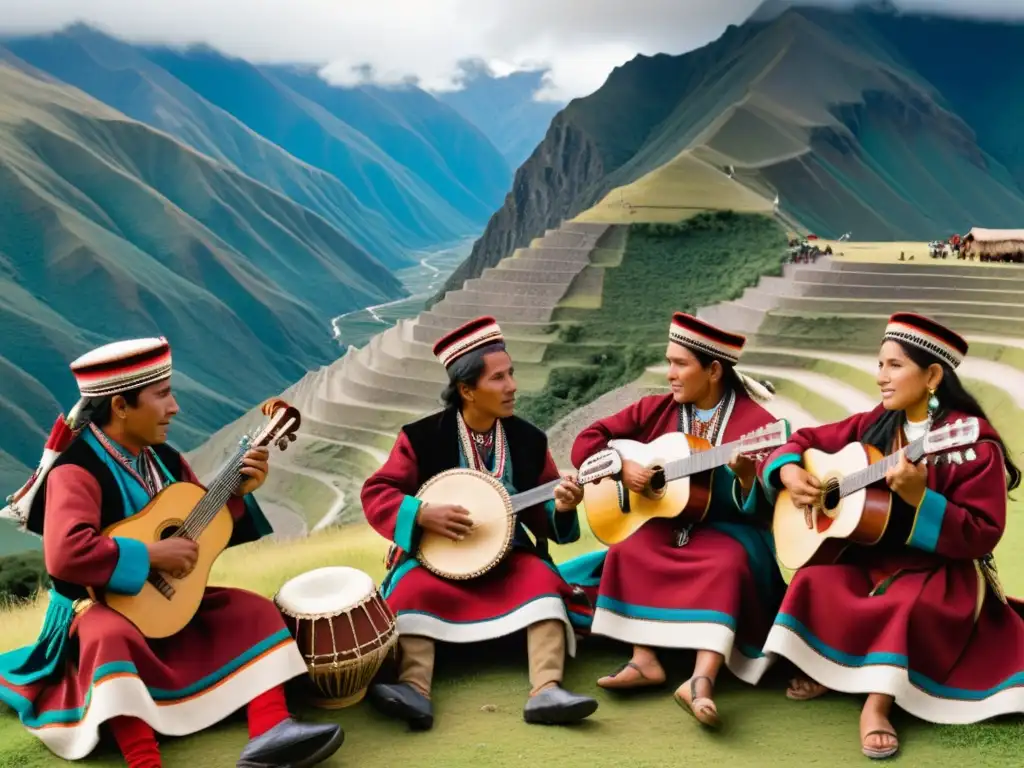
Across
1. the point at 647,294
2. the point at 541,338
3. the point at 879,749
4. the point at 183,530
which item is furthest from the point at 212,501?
the point at 647,294

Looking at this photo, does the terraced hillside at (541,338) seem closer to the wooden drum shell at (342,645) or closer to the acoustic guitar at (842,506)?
the wooden drum shell at (342,645)

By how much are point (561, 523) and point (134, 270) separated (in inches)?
3144

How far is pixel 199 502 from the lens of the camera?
3.70 metres

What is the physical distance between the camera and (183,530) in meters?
3.65

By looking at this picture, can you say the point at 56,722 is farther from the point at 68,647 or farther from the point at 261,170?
the point at 261,170

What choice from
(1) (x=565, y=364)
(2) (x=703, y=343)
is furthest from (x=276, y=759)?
(1) (x=565, y=364)

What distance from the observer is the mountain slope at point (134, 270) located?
214ft

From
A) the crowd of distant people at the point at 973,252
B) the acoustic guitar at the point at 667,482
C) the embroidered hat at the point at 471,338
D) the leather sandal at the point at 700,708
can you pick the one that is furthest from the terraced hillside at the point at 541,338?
the leather sandal at the point at 700,708

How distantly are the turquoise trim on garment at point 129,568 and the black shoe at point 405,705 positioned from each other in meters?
0.99

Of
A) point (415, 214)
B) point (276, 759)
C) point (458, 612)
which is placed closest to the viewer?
point (276, 759)

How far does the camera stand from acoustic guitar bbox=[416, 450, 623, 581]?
4082mm

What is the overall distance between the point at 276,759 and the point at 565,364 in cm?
2475

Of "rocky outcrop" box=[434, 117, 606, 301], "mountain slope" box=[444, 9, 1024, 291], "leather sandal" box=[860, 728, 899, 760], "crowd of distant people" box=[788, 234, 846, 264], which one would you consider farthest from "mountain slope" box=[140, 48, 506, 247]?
"leather sandal" box=[860, 728, 899, 760]

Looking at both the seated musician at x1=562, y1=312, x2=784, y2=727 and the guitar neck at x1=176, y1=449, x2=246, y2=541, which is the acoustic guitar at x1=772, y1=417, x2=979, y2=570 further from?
the guitar neck at x1=176, y1=449, x2=246, y2=541
